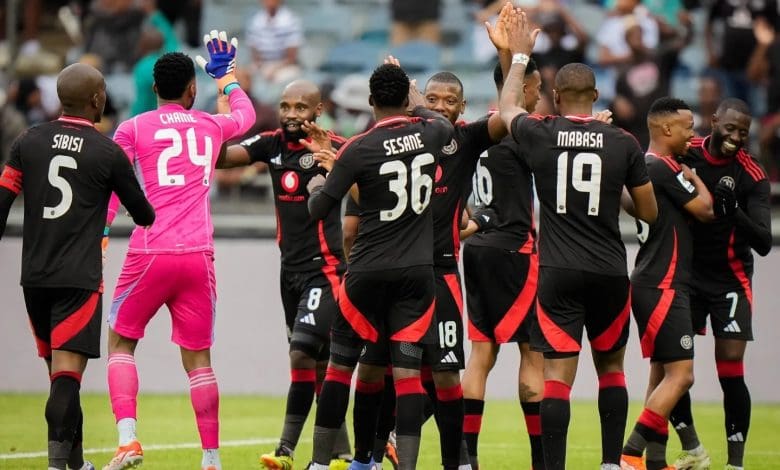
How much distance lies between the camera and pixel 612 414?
8.65 meters

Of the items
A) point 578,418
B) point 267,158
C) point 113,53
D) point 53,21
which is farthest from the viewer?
point 53,21

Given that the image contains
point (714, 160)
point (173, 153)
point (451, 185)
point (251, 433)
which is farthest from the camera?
point (251, 433)

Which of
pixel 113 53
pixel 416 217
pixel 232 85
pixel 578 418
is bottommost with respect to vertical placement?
pixel 578 418

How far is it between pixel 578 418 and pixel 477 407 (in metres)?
4.30

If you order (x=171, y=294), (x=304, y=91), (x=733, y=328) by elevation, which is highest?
(x=304, y=91)

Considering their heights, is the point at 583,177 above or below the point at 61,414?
above

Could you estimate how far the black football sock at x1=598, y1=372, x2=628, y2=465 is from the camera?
339 inches

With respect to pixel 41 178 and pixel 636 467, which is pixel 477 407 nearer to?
pixel 636 467

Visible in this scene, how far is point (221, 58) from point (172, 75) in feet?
2.17

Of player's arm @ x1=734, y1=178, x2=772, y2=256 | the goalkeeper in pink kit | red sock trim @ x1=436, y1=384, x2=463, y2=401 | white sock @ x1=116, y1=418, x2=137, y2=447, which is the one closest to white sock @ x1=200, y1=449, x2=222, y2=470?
the goalkeeper in pink kit

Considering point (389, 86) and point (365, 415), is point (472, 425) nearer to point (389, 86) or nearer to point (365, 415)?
point (365, 415)

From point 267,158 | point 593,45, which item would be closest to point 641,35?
point 593,45

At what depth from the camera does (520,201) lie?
9688 millimetres

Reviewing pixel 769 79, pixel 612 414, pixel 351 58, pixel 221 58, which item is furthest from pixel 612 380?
pixel 351 58
